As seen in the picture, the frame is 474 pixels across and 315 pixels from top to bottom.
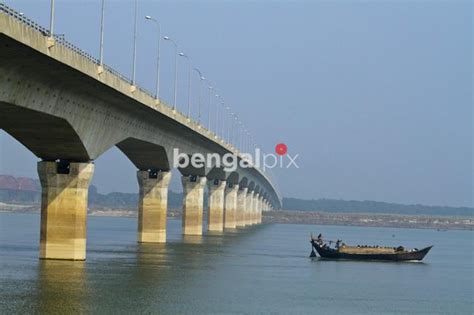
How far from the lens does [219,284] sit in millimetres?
58969

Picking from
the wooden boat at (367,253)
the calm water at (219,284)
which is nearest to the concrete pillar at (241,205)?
the wooden boat at (367,253)

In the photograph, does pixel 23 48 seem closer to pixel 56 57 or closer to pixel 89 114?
pixel 56 57

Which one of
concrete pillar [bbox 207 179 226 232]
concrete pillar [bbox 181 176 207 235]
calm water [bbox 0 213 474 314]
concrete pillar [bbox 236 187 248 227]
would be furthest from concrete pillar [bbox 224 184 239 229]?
calm water [bbox 0 213 474 314]

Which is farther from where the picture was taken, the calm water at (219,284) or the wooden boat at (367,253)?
the wooden boat at (367,253)

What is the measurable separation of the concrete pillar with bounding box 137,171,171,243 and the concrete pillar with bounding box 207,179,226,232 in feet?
160

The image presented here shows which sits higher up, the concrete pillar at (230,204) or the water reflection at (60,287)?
the concrete pillar at (230,204)

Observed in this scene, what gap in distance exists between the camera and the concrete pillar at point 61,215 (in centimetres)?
6488

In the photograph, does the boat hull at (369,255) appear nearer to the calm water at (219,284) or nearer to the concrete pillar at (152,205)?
the calm water at (219,284)

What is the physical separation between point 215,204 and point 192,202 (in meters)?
23.5

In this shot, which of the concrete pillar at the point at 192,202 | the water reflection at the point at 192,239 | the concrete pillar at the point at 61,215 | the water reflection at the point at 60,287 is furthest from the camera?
the concrete pillar at the point at 192,202

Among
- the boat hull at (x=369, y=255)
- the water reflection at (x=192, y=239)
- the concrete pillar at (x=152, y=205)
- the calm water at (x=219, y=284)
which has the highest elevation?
the concrete pillar at (x=152, y=205)

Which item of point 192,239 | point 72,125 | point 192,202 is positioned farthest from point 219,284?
point 192,202

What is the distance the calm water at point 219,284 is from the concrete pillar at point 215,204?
5988cm

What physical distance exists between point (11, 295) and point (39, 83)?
38.7ft
